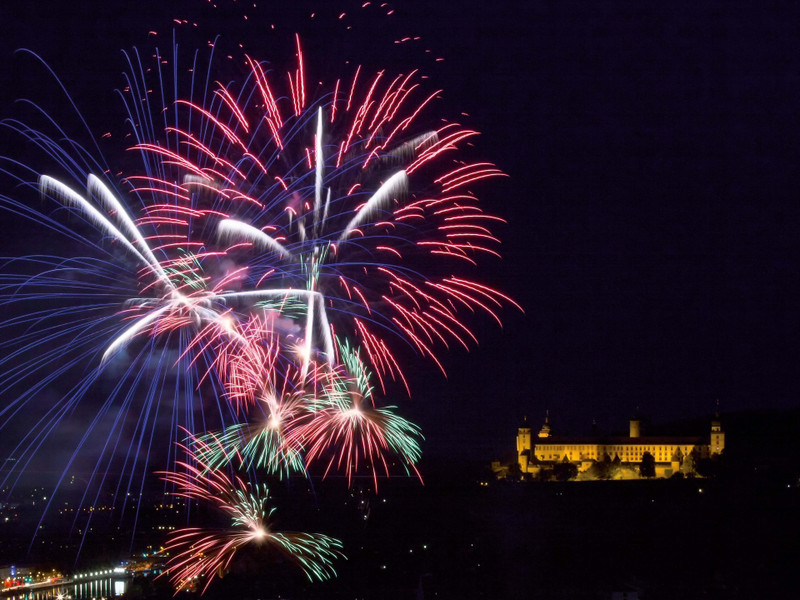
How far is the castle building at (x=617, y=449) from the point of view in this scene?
59625 millimetres

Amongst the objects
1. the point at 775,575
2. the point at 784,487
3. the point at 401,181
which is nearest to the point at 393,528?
the point at 775,575

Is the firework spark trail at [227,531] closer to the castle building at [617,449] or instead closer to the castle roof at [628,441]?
the castle building at [617,449]

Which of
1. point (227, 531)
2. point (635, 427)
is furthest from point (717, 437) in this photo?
point (227, 531)

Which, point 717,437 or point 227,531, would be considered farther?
point 717,437

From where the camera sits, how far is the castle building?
196ft

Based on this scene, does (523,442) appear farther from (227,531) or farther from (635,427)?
(227,531)

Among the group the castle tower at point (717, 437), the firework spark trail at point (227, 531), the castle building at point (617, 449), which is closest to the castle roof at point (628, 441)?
the castle building at point (617, 449)

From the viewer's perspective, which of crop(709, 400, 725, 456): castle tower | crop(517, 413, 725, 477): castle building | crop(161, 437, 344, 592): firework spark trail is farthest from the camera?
crop(709, 400, 725, 456): castle tower

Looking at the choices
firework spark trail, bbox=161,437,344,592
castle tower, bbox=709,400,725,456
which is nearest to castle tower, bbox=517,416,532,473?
castle tower, bbox=709,400,725,456

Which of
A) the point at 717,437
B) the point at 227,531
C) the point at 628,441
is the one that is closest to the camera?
the point at 227,531

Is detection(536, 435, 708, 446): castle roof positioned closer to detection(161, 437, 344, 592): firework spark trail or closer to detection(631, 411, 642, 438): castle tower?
detection(631, 411, 642, 438): castle tower

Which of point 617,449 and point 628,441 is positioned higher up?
point 628,441

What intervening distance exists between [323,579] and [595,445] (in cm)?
4793

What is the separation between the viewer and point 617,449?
61531mm
